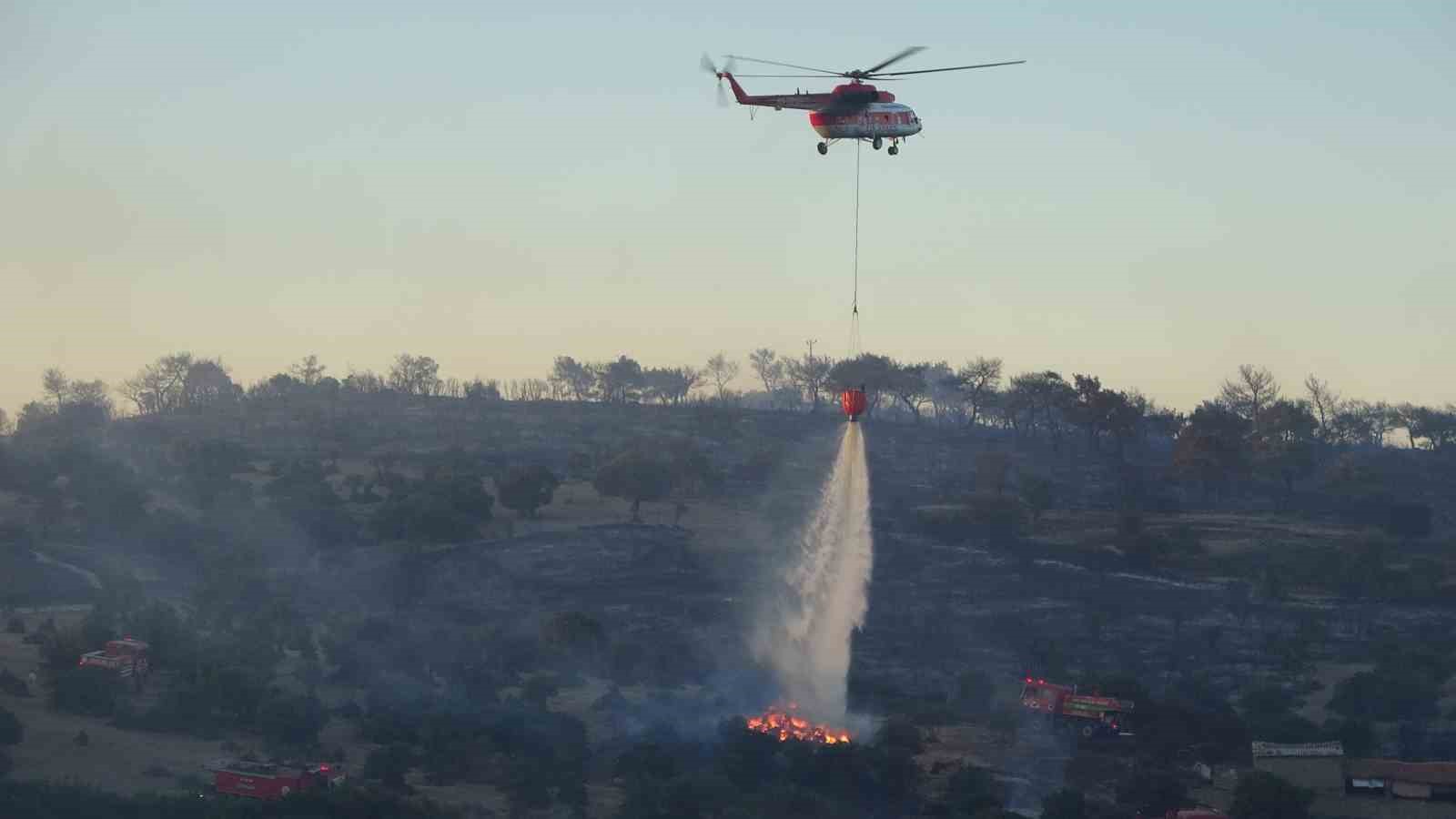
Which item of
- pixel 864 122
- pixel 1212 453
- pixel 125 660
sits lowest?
pixel 125 660

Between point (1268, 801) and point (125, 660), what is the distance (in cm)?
4773

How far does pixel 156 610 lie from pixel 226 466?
137 ft

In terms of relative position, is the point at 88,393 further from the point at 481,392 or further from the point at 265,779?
the point at 265,779

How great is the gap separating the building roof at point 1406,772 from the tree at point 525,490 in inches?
2436

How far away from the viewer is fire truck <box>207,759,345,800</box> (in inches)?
2314

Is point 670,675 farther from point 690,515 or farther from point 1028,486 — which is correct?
point 1028,486

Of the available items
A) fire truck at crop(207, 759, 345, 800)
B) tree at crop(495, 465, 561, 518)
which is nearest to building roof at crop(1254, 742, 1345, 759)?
fire truck at crop(207, 759, 345, 800)

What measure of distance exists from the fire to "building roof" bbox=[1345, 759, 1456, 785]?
2059cm

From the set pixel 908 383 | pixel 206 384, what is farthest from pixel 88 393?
pixel 908 383

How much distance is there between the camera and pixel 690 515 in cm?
12012

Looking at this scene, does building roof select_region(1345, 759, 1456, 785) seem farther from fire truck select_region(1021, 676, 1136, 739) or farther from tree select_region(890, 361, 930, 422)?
tree select_region(890, 361, 930, 422)

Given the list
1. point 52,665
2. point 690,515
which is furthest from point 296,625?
point 690,515

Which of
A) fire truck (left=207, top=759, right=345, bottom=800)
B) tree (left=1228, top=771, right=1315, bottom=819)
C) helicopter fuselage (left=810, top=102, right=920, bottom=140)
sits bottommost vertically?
tree (left=1228, top=771, right=1315, bottom=819)

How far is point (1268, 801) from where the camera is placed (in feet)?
208
